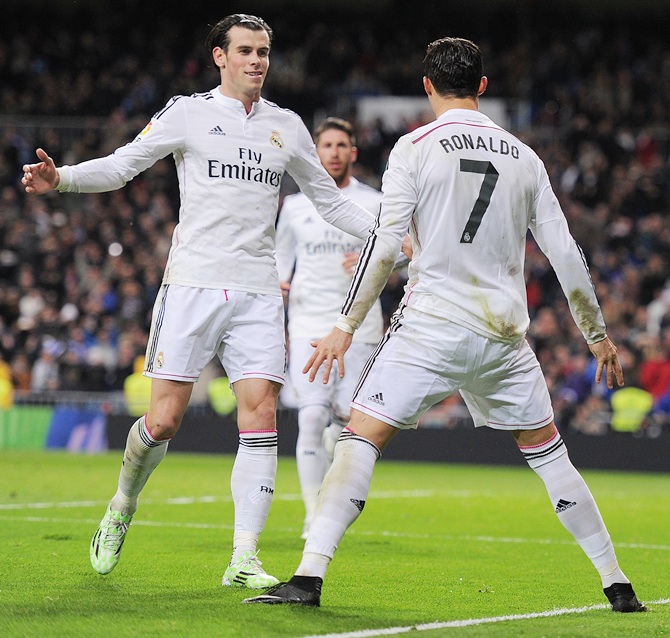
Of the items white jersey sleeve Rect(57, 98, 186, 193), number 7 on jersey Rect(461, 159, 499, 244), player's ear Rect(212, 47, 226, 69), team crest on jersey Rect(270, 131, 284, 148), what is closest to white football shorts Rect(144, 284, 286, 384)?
white jersey sleeve Rect(57, 98, 186, 193)

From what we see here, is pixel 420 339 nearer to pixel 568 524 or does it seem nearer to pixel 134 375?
pixel 568 524

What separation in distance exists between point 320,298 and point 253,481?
3.03 metres

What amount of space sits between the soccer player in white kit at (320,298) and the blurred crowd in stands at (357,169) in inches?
382

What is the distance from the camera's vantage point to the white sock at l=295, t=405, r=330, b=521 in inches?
336

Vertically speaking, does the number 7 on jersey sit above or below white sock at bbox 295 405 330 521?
above

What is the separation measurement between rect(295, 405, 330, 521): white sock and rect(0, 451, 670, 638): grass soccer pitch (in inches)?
15.9

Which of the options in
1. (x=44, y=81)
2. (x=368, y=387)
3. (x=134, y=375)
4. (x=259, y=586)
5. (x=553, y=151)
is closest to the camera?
(x=368, y=387)

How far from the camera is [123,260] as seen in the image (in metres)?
23.2

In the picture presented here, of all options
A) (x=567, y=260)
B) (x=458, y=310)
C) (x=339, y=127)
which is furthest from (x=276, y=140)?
(x=339, y=127)

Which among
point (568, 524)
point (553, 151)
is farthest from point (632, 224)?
point (568, 524)

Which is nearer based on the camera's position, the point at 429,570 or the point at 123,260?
the point at 429,570

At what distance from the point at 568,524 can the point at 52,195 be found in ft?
68.9

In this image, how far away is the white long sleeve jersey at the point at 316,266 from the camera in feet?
29.1

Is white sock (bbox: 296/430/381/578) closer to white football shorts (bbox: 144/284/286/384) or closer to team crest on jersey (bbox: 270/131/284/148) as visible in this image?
white football shorts (bbox: 144/284/286/384)
